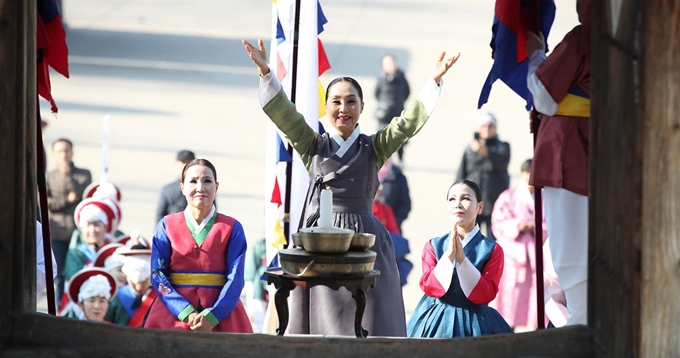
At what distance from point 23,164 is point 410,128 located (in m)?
1.86

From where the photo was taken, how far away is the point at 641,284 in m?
3.47

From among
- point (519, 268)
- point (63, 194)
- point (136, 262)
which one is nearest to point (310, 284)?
point (136, 262)

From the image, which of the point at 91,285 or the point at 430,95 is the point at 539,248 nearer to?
the point at 430,95

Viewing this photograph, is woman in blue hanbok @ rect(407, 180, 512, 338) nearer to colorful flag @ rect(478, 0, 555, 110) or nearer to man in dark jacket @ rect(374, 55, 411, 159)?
colorful flag @ rect(478, 0, 555, 110)

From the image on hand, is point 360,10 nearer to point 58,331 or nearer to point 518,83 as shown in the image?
point 518,83

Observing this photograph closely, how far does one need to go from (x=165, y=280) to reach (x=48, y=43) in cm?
106

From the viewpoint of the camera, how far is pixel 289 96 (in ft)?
21.5

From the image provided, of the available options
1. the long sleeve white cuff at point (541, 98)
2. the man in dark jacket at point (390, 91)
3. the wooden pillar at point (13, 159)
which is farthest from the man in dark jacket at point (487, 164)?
the wooden pillar at point (13, 159)

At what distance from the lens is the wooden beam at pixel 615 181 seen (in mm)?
3486

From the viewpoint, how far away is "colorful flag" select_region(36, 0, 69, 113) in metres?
5.16

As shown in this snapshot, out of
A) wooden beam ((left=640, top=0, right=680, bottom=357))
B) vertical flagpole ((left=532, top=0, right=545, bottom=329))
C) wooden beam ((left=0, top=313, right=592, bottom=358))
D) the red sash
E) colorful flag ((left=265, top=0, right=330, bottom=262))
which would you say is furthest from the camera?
the red sash

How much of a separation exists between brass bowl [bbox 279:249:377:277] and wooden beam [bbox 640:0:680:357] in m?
1.10

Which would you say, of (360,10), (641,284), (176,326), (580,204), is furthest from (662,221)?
(360,10)

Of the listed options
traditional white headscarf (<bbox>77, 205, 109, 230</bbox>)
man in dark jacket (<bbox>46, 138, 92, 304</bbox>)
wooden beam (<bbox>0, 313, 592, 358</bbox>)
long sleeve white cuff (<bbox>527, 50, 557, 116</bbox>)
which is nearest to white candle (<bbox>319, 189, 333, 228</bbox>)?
wooden beam (<bbox>0, 313, 592, 358</bbox>)
